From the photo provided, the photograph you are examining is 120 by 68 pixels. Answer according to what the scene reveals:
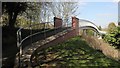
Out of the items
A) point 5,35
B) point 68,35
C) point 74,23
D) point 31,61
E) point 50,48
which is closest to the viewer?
point 31,61

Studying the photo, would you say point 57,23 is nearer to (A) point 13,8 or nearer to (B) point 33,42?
(A) point 13,8

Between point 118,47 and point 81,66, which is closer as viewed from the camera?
point 81,66

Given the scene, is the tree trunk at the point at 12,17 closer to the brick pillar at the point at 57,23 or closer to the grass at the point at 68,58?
the brick pillar at the point at 57,23

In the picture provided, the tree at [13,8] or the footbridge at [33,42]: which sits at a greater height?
the tree at [13,8]

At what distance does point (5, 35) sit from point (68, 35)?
4.75 m

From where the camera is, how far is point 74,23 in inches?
839

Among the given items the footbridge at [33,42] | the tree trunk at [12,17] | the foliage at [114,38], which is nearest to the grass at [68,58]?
the footbridge at [33,42]

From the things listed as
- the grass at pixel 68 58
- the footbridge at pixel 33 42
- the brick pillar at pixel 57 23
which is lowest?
the grass at pixel 68 58

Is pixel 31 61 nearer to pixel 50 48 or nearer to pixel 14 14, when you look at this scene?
pixel 50 48

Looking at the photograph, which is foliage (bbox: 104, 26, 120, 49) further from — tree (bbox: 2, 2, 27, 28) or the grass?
tree (bbox: 2, 2, 27, 28)

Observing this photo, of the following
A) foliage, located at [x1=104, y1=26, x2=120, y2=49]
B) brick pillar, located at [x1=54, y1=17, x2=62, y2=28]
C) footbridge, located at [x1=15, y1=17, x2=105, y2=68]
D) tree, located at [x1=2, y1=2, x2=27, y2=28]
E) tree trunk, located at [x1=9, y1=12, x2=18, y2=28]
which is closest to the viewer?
footbridge, located at [x1=15, y1=17, x2=105, y2=68]

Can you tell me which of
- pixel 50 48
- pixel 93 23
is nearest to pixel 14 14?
pixel 50 48

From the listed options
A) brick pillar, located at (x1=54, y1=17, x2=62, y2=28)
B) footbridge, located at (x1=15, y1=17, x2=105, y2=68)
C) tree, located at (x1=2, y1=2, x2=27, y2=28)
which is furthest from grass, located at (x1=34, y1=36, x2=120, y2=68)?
brick pillar, located at (x1=54, y1=17, x2=62, y2=28)

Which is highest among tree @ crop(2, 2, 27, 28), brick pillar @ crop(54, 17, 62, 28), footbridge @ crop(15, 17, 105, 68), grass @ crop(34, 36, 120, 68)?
tree @ crop(2, 2, 27, 28)
